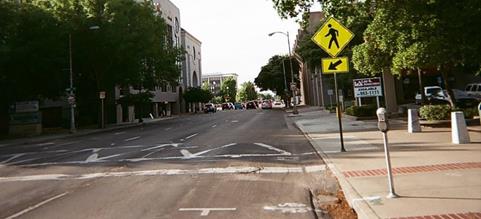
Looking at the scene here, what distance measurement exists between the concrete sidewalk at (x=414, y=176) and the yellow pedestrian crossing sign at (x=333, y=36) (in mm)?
2944

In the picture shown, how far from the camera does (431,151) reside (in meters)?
12.1

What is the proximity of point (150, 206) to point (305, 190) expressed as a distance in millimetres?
2968

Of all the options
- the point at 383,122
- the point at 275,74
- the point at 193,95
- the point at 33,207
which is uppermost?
the point at 275,74

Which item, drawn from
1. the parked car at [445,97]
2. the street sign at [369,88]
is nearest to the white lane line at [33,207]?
the street sign at [369,88]

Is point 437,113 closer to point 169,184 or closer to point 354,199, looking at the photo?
point 169,184

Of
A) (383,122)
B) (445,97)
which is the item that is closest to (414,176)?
(383,122)

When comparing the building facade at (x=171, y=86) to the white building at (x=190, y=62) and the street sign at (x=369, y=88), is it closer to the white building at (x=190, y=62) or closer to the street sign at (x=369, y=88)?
the white building at (x=190, y=62)

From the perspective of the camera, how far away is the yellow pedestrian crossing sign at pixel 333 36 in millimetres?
13305

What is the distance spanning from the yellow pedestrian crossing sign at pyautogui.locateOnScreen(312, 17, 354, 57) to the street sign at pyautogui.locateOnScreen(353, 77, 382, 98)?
895 cm

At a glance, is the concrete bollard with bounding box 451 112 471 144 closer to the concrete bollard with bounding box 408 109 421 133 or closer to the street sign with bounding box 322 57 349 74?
the street sign with bounding box 322 57 349 74

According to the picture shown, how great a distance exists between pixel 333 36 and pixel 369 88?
9.31 meters

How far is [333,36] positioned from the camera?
1336 cm

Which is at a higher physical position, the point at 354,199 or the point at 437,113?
the point at 437,113

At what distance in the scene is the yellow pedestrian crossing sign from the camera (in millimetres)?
13305
